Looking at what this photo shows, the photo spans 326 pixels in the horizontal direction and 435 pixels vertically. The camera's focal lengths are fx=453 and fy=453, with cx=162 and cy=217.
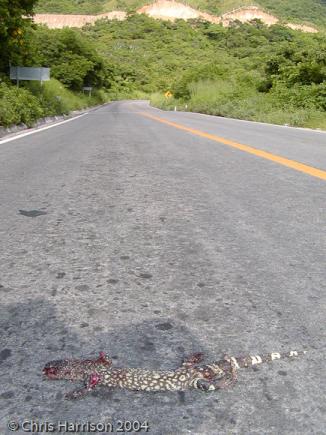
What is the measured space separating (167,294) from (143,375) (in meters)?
0.65

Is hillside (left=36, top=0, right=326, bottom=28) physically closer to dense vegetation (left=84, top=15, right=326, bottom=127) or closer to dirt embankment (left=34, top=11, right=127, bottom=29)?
dirt embankment (left=34, top=11, right=127, bottom=29)

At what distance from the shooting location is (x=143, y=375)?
145cm

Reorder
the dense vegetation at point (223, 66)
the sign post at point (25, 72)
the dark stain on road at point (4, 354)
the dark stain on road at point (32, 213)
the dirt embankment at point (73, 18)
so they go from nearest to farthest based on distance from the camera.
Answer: the dark stain on road at point (4, 354) < the dark stain on road at point (32, 213) < the sign post at point (25, 72) < the dense vegetation at point (223, 66) < the dirt embankment at point (73, 18)

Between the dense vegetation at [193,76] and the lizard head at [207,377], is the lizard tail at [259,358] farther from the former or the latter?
the dense vegetation at [193,76]

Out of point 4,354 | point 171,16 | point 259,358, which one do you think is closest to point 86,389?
point 4,354

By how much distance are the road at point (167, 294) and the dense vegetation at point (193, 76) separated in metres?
9.88

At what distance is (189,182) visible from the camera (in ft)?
15.9

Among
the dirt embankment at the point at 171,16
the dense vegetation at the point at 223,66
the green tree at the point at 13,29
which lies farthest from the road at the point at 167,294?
the dirt embankment at the point at 171,16

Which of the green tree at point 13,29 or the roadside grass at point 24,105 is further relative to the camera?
the green tree at point 13,29

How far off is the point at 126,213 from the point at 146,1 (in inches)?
6656

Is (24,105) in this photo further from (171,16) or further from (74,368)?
(171,16)

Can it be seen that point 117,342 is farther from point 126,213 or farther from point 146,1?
point 146,1

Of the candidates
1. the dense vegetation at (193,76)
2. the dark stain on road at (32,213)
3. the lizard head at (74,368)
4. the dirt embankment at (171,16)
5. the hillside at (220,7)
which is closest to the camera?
the lizard head at (74,368)

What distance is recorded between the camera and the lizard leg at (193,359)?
1.51 meters
